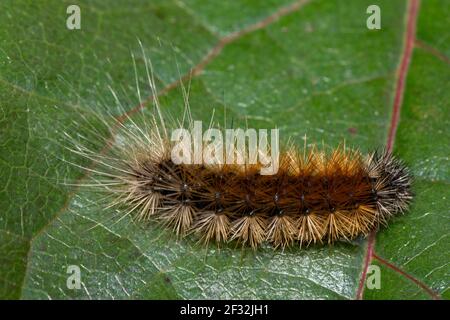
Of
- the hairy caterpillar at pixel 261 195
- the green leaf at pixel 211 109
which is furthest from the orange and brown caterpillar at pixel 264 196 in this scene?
the green leaf at pixel 211 109

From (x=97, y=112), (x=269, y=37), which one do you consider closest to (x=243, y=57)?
(x=269, y=37)

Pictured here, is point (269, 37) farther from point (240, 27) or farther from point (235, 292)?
point (235, 292)

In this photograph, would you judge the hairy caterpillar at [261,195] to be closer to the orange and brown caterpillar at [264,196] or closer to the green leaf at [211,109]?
the orange and brown caterpillar at [264,196]

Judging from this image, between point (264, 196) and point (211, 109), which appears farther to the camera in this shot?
point (211, 109)

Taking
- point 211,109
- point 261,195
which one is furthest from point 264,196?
point 211,109

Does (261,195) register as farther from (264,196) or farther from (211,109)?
(211,109)

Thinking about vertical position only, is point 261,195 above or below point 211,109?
below

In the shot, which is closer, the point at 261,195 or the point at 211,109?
the point at 261,195
